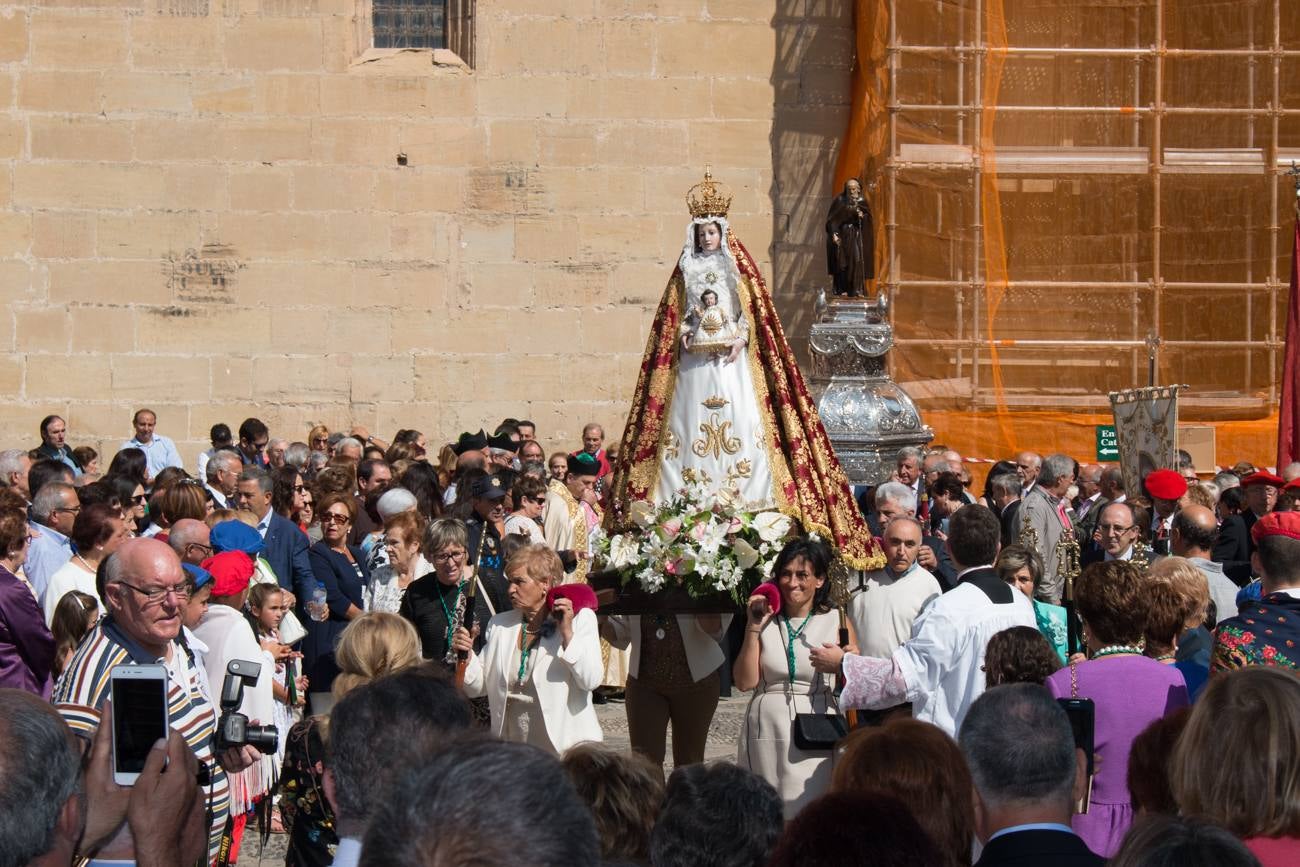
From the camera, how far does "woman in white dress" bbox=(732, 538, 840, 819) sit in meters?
6.82

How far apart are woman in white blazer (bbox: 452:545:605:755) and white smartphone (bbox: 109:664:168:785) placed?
10.2 ft

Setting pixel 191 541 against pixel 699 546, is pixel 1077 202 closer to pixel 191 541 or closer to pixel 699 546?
pixel 699 546

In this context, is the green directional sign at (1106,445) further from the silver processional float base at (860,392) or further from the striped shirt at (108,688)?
the striped shirt at (108,688)

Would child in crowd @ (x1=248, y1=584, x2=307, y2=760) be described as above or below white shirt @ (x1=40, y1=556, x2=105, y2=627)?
below

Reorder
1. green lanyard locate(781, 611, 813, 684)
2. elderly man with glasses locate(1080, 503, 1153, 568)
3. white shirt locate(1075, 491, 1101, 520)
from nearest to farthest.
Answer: green lanyard locate(781, 611, 813, 684)
elderly man with glasses locate(1080, 503, 1153, 568)
white shirt locate(1075, 491, 1101, 520)

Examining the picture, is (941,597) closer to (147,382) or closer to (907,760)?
(907,760)

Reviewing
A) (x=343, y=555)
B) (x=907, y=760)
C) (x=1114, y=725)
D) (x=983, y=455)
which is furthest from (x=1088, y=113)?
(x=907, y=760)

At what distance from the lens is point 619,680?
10.6m

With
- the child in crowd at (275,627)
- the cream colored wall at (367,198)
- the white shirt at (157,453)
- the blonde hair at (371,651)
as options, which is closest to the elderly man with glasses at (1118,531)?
the child in crowd at (275,627)

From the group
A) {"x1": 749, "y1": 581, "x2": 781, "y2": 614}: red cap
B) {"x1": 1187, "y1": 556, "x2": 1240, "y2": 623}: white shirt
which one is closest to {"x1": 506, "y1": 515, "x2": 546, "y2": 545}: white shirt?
{"x1": 749, "y1": 581, "x2": 781, "y2": 614}: red cap

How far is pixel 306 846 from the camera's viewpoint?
5094mm

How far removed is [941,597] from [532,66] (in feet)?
39.8

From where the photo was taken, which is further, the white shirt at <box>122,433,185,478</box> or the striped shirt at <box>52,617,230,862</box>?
the white shirt at <box>122,433,185,478</box>

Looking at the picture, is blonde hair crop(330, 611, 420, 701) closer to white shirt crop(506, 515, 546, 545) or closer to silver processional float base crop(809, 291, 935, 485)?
white shirt crop(506, 515, 546, 545)
